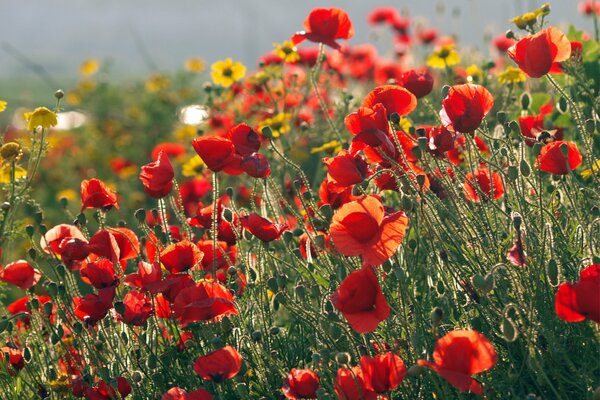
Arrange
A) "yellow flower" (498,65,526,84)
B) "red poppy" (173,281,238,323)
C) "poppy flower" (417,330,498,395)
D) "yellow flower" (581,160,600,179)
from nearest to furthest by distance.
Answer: "poppy flower" (417,330,498,395) → "red poppy" (173,281,238,323) → "yellow flower" (581,160,600,179) → "yellow flower" (498,65,526,84)

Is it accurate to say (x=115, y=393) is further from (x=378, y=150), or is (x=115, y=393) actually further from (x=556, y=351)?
(x=556, y=351)

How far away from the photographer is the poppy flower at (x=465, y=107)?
7.98ft

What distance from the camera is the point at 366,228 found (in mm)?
2256

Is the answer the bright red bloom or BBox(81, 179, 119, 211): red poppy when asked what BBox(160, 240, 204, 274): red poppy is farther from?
the bright red bloom

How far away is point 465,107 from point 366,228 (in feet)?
1.39

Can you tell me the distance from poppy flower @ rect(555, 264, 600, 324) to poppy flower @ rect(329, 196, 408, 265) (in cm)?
39

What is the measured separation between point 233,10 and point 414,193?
153ft

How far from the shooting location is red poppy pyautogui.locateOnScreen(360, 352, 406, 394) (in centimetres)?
210

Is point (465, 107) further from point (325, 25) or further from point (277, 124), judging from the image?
point (277, 124)

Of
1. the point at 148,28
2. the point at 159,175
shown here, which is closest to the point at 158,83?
the point at 159,175

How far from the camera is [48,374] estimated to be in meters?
2.87

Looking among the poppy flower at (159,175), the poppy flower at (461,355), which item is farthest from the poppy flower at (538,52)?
the poppy flower at (159,175)

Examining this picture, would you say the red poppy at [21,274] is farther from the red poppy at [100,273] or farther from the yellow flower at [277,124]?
the yellow flower at [277,124]

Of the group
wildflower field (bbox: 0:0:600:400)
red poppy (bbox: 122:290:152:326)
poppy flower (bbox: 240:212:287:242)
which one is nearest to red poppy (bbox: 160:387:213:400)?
wildflower field (bbox: 0:0:600:400)
